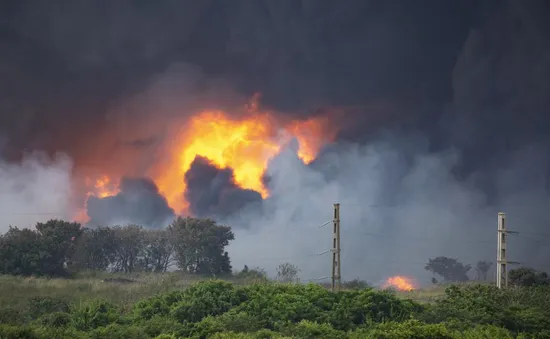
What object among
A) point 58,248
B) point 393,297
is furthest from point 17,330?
point 58,248

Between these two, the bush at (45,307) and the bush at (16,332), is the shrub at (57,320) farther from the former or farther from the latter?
the bush at (16,332)

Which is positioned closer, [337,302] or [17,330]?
[17,330]

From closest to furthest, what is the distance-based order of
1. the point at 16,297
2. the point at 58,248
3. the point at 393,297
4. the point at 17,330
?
the point at 17,330 → the point at 393,297 → the point at 16,297 → the point at 58,248

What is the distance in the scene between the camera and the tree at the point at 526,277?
57062 mm

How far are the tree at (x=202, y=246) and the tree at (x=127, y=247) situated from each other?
17.3 feet

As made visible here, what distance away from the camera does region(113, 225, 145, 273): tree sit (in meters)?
73.9

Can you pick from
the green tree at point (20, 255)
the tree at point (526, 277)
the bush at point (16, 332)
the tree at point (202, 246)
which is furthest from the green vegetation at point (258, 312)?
the tree at point (202, 246)

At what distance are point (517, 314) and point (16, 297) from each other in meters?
31.9

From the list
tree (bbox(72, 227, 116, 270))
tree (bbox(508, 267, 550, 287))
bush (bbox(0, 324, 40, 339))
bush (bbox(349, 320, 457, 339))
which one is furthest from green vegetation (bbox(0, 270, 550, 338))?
tree (bbox(72, 227, 116, 270))

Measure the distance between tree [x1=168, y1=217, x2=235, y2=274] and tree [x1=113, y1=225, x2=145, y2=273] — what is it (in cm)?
526

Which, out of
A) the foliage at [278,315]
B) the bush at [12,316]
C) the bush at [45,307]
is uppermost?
the foliage at [278,315]

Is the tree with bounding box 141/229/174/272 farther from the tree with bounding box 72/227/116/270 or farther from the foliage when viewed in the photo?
the foliage

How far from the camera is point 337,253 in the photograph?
135 ft

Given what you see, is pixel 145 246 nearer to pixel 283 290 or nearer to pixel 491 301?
pixel 283 290
